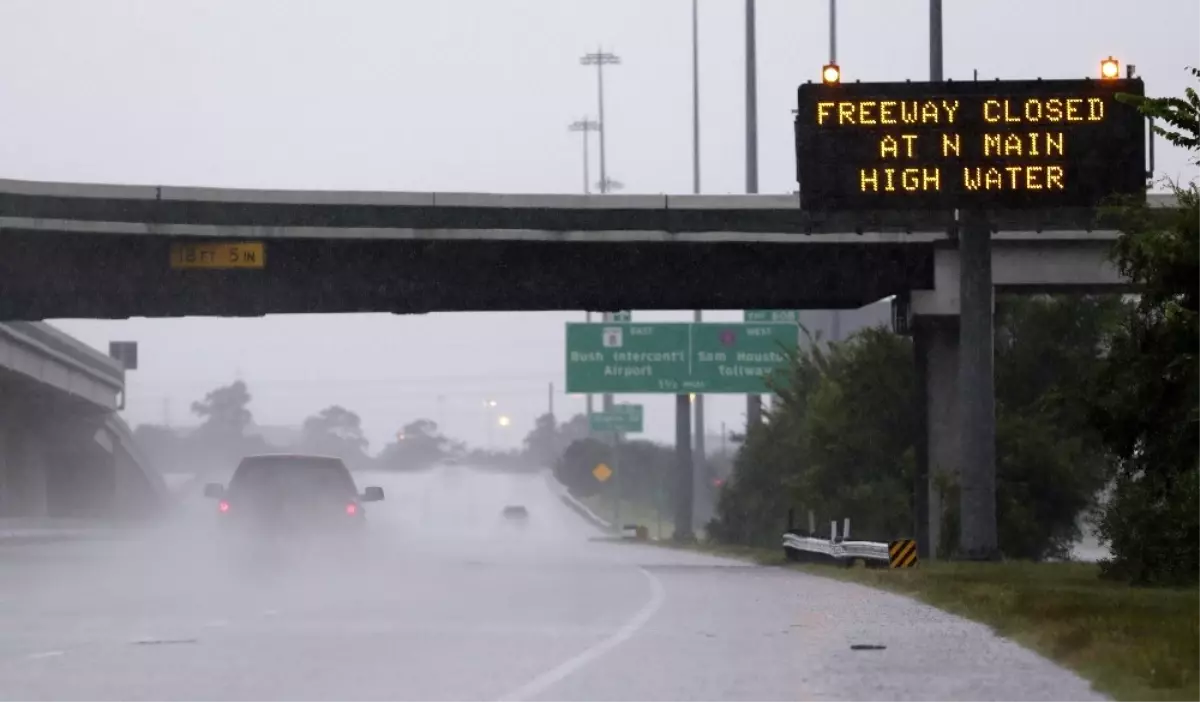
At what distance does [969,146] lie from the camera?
101 feet

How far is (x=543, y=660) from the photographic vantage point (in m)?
15.2

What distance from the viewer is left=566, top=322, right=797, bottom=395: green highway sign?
2454 inches

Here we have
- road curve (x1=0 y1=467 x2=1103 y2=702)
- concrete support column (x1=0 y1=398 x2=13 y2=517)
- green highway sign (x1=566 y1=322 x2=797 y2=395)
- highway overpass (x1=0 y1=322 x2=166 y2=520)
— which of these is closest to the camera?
road curve (x1=0 y1=467 x2=1103 y2=702)

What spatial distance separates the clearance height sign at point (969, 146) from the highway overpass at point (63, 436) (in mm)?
34782

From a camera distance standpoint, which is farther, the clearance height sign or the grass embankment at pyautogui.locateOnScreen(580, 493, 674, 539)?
the grass embankment at pyautogui.locateOnScreen(580, 493, 674, 539)

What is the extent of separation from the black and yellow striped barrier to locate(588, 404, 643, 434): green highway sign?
63298 mm

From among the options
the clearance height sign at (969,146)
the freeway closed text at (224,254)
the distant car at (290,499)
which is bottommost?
the distant car at (290,499)

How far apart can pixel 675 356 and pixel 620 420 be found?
35.9 metres

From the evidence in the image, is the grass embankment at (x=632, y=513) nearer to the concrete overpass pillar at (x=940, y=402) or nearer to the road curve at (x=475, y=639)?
the concrete overpass pillar at (x=940, y=402)

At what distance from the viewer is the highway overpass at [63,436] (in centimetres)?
6562

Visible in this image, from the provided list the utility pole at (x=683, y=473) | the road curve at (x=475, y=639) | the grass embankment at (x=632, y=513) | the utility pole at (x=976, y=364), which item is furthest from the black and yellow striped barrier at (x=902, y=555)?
the grass embankment at (x=632, y=513)

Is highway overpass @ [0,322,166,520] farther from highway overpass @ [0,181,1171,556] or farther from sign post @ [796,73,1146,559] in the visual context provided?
sign post @ [796,73,1146,559]

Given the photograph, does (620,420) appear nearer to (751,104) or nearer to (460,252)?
(751,104)

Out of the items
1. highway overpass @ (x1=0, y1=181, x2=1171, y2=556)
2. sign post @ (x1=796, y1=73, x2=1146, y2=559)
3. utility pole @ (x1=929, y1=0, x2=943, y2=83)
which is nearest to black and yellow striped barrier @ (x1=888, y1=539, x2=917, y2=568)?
highway overpass @ (x1=0, y1=181, x2=1171, y2=556)
